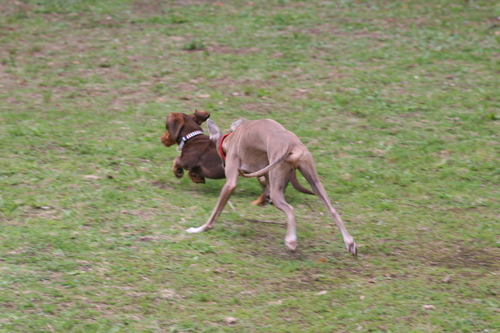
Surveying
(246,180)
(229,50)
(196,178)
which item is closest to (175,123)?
(196,178)

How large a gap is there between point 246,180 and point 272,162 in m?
2.01

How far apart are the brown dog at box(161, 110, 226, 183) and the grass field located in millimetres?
281

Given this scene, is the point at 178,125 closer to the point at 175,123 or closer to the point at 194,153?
the point at 175,123

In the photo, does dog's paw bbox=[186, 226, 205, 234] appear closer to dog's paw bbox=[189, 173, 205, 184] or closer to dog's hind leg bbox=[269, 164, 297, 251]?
dog's hind leg bbox=[269, 164, 297, 251]

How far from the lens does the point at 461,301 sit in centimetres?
499

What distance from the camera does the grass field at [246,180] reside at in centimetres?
493

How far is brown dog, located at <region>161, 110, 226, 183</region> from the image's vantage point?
278 inches

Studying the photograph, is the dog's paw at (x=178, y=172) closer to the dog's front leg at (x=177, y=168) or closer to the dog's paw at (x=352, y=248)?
the dog's front leg at (x=177, y=168)

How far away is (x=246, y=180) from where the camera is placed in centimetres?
771

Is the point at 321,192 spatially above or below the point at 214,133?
below

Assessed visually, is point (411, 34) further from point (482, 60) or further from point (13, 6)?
point (13, 6)

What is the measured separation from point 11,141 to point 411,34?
28.1 ft

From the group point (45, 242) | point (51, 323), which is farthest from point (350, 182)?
point (51, 323)

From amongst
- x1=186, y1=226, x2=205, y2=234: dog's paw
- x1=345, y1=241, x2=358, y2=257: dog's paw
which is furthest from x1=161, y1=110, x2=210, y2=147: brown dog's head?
x1=345, y1=241, x2=358, y2=257: dog's paw
